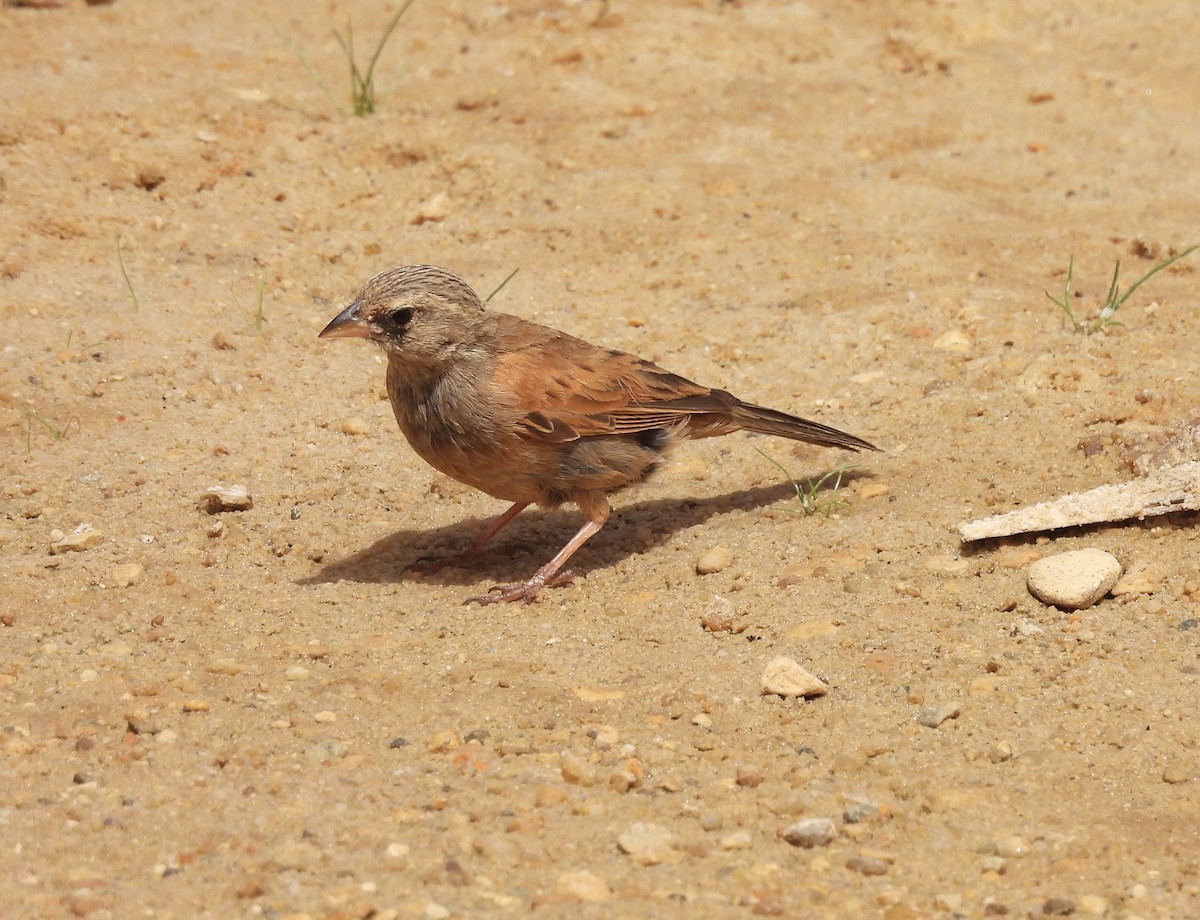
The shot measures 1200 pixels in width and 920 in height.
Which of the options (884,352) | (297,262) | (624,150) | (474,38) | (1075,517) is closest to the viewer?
(1075,517)

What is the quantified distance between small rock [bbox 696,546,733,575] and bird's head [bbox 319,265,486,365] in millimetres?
1270

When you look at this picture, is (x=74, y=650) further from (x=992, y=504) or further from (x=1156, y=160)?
(x=1156, y=160)

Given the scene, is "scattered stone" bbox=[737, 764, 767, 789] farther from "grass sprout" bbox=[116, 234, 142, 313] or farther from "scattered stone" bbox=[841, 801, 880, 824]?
"grass sprout" bbox=[116, 234, 142, 313]

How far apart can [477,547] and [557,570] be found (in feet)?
1.51

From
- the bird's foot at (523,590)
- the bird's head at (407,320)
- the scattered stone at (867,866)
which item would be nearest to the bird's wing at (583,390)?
the bird's head at (407,320)

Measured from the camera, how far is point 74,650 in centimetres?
471

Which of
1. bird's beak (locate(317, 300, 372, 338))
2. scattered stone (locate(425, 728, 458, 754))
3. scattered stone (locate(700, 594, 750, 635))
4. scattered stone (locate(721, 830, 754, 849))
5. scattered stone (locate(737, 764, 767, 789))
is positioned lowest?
scattered stone (locate(700, 594, 750, 635))

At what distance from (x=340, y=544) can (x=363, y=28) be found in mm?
5138

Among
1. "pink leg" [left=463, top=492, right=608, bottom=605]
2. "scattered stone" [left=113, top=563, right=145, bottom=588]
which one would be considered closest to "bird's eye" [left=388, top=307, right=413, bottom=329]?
"pink leg" [left=463, top=492, right=608, bottom=605]

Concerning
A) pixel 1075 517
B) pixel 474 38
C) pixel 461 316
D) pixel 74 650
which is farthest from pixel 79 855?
pixel 474 38

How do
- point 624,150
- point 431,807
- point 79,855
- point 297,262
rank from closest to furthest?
point 79,855 < point 431,807 < point 297,262 < point 624,150

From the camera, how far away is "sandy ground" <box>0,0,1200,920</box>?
368 cm

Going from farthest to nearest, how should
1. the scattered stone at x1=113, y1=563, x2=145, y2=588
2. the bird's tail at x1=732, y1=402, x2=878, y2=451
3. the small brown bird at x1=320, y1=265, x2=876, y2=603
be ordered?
the bird's tail at x1=732, y1=402, x2=878, y2=451 → the small brown bird at x1=320, y1=265, x2=876, y2=603 → the scattered stone at x1=113, y1=563, x2=145, y2=588

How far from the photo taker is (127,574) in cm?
527
